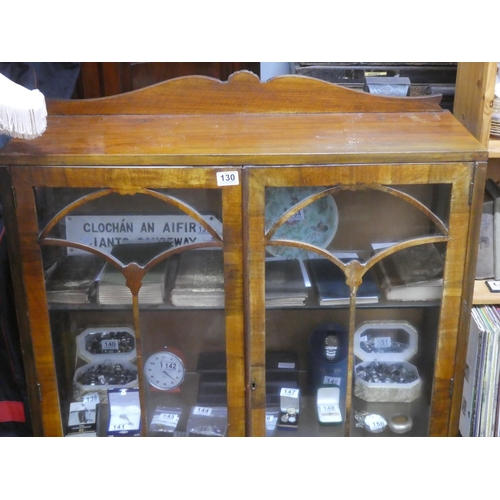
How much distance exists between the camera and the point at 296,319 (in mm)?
1261

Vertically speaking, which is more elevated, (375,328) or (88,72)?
(88,72)

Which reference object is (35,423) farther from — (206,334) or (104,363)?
(206,334)

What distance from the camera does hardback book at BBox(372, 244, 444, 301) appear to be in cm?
120

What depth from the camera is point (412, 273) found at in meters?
Result: 1.23

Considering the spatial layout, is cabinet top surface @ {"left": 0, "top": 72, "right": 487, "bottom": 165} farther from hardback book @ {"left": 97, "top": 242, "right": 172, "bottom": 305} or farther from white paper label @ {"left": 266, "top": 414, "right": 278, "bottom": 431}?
white paper label @ {"left": 266, "top": 414, "right": 278, "bottom": 431}

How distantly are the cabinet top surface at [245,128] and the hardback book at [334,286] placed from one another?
22 cm

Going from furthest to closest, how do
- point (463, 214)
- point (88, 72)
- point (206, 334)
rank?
point (88, 72) < point (206, 334) < point (463, 214)

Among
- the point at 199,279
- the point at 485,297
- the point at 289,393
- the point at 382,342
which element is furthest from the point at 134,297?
the point at 485,297

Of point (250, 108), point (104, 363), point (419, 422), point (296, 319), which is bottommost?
point (419, 422)

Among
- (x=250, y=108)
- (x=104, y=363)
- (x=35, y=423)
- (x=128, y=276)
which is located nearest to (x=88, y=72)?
(x=250, y=108)

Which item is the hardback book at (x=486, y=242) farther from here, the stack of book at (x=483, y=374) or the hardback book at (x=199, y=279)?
the hardback book at (x=199, y=279)

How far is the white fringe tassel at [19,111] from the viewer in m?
0.91

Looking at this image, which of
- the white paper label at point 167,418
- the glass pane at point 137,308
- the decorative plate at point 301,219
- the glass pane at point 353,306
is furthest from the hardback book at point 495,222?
the white paper label at point 167,418

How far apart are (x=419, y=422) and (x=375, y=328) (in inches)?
9.0
